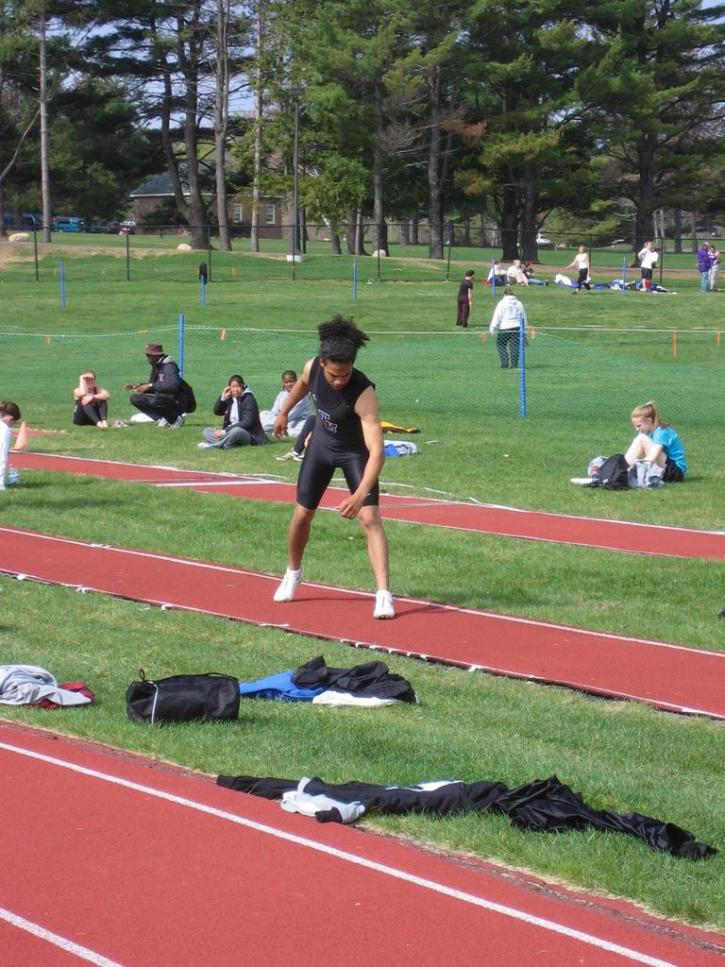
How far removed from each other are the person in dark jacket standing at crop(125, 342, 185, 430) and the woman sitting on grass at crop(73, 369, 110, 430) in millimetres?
533

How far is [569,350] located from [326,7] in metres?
34.6

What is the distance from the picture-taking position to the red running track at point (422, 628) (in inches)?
361

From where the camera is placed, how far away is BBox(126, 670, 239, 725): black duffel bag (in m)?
7.58

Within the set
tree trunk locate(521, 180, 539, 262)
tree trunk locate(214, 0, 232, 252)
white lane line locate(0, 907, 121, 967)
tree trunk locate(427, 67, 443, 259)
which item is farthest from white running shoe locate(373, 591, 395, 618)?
tree trunk locate(214, 0, 232, 252)

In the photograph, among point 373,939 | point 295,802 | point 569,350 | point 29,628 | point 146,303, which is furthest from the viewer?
point 146,303

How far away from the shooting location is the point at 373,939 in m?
4.82

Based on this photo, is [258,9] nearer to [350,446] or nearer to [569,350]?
[569,350]

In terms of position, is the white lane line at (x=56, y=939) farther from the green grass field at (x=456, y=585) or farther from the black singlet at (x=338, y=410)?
the black singlet at (x=338, y=410)

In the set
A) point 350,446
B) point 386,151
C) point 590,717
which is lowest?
point 590,717

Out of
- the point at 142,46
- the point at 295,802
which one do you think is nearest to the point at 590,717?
the point at 295,802

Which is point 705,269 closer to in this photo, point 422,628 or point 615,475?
point 615,475

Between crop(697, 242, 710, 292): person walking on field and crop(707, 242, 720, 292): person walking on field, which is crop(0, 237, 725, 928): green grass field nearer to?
crop(707, 242, 720, 292): person walking on field

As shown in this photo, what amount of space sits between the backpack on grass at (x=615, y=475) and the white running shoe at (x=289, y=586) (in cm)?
685

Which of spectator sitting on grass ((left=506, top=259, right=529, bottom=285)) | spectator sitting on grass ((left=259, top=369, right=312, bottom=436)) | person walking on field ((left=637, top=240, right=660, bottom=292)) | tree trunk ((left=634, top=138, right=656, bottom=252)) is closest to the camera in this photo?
spectator sitting on grass ((left=259, top=369, right=312, bottom=436))
